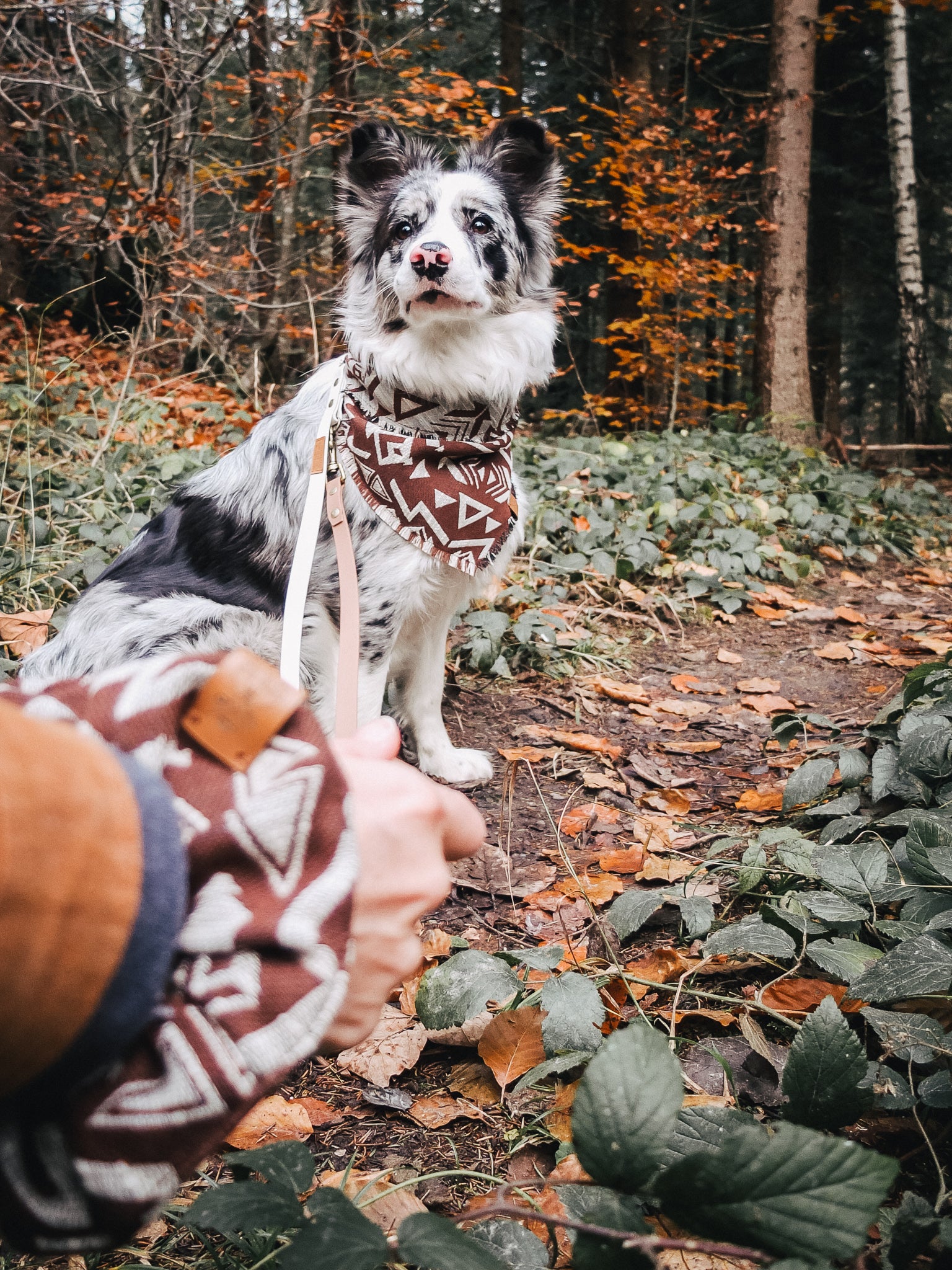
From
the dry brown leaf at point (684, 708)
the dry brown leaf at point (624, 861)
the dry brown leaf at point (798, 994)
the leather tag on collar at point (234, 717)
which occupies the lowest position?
the dry brown leaf at point (624, 861)

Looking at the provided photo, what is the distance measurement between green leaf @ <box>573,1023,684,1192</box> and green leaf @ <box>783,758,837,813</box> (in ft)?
5.12

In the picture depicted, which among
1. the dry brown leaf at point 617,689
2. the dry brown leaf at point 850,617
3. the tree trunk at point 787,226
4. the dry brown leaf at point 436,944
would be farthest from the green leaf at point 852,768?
the tree trunk at point 787,226

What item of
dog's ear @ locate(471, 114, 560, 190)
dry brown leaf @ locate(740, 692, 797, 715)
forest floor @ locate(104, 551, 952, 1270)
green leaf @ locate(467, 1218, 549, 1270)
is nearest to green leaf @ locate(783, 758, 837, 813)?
forest floor @ locate(104, 551, 952, 1270)

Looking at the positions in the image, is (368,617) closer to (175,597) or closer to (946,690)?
(175,597)

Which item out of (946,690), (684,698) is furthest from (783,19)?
(946,690)

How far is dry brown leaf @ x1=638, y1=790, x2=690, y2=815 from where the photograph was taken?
280cm

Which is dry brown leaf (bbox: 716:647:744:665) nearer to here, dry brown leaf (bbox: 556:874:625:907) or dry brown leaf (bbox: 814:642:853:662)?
dry brown leaf (bbox: 814:642:853:662)

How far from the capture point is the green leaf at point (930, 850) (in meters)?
1.48

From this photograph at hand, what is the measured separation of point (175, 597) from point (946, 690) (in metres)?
2.38

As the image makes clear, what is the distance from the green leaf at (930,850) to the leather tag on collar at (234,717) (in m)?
1.32

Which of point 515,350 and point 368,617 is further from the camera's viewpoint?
point 515,350

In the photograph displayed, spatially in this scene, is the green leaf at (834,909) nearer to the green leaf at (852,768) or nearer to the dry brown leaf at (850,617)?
the green leaf at (852,768)

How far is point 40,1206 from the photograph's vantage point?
604mm

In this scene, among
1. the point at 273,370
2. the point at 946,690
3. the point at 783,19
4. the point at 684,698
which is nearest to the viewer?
the point at 946,690
